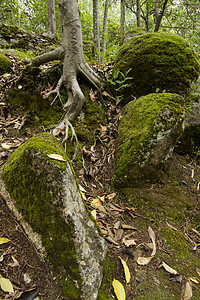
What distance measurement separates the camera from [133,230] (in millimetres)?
2162

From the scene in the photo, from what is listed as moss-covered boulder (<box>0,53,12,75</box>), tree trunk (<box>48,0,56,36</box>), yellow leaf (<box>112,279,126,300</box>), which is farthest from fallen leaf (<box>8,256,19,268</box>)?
tree trunk (<box>48,0,56,36</box>)

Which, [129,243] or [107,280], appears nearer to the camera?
[107,280]

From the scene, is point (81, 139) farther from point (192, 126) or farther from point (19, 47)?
point (19, 47)

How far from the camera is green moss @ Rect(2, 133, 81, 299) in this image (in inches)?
56.9

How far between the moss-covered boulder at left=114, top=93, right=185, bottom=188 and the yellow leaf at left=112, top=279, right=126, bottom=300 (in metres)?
1.29

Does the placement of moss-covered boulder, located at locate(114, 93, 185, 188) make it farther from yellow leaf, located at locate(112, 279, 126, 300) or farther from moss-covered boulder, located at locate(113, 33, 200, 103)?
yellow leaf, located at locate(112, 279, 126, 300)

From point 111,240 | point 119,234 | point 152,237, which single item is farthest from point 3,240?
point 152,237

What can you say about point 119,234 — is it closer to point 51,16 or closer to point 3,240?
point 3,240

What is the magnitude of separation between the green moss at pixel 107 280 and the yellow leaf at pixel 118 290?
38 mm

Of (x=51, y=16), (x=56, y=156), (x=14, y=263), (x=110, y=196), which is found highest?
(x=51, y=16)

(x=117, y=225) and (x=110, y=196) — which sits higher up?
(x=110, y=196)

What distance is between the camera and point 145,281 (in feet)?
5.38

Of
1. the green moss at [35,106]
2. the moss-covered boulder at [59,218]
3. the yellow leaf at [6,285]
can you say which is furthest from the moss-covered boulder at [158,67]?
the yellow leaf at [6,285]

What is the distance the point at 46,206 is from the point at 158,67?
3398 mm
